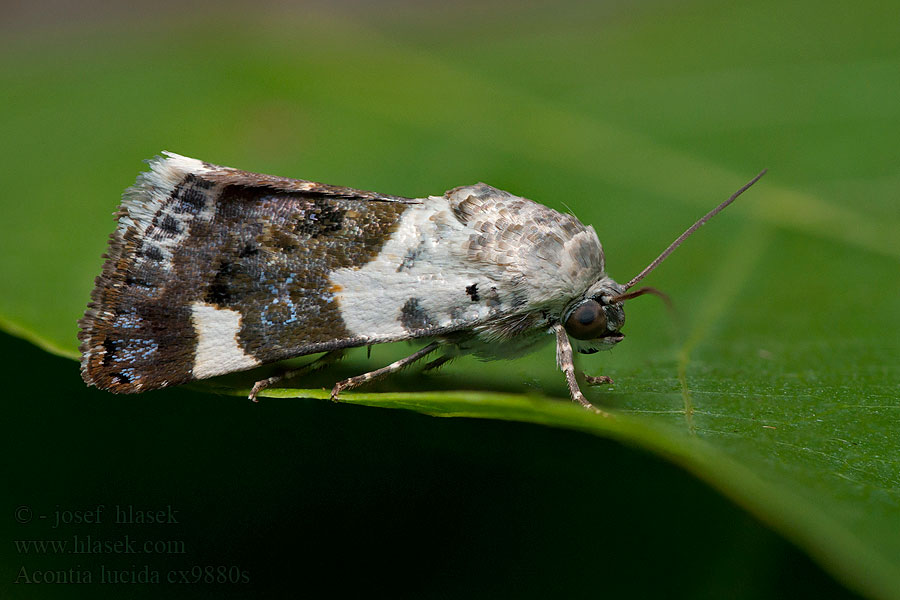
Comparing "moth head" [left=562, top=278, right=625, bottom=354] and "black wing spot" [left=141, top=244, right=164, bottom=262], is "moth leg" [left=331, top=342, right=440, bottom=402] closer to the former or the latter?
"moth head" [left=562, top=278, right=625, bottom=354]

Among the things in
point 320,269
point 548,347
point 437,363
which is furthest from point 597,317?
point 320,269

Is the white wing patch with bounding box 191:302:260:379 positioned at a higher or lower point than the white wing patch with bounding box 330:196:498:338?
lower

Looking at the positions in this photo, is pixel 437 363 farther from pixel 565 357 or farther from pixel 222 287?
pixel 222 287

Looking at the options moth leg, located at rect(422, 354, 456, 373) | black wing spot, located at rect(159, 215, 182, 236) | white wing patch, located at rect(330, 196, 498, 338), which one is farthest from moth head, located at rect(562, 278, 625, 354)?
black wing spot, located at rect(159, 215, 182, 236)

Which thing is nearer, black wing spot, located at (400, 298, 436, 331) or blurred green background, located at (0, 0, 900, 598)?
blurred green background, located at (0, 0, 900, 598)

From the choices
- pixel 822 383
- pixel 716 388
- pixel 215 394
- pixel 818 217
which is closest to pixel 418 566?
pixel 215 394
